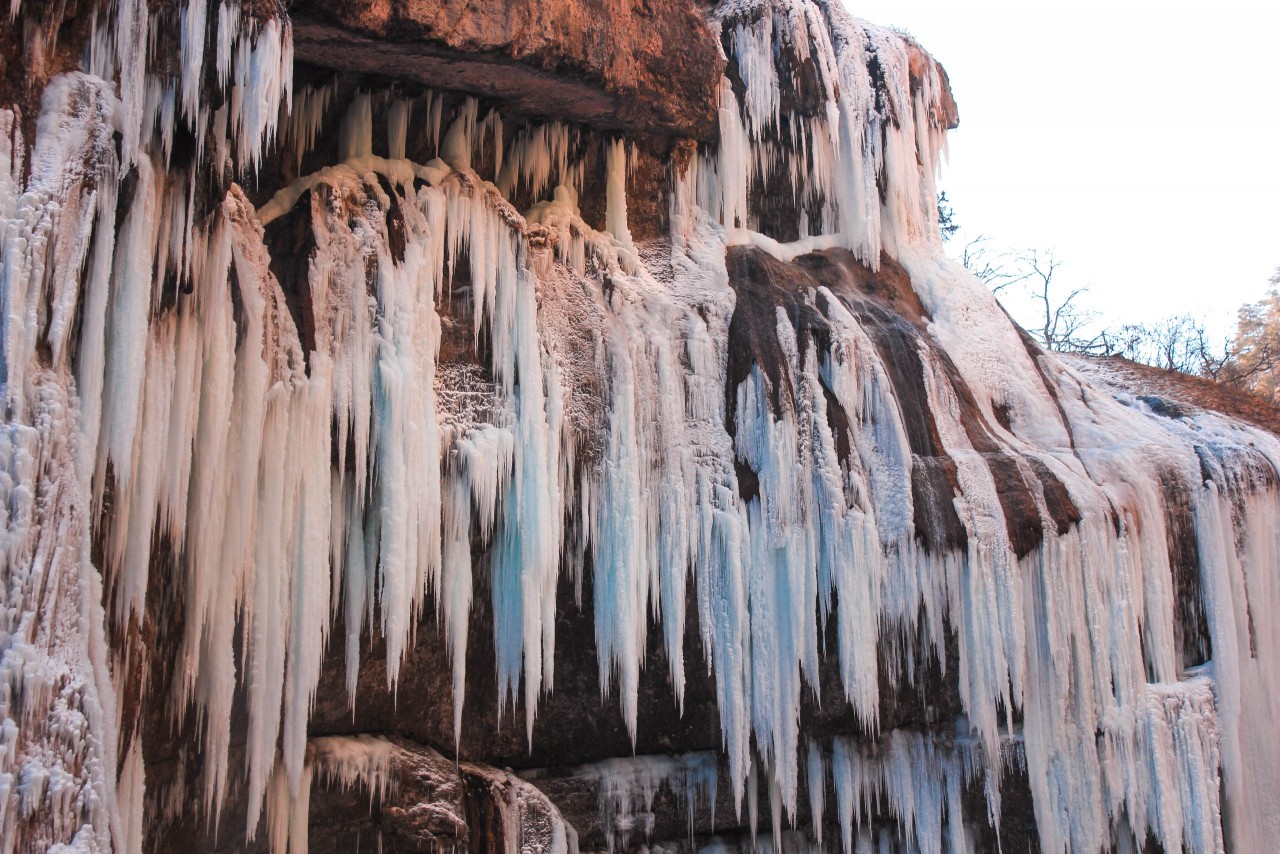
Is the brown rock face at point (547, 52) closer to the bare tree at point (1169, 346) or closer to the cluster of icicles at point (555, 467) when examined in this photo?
the cluster of icicles at point (555, 467)

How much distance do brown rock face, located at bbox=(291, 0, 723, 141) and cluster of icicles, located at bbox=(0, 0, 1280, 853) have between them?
1.48 ft

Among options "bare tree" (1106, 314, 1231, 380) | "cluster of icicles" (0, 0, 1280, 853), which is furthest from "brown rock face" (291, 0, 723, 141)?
"bare tree" (1106, 314, 1231, 380)

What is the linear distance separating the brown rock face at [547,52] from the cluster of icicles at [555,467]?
1.48 feet

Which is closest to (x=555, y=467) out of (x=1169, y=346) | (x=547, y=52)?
(x=547, y=52)

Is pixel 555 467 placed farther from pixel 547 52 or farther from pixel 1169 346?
pixel 1169 346

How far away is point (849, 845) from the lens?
784 centimetres

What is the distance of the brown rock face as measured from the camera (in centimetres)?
566

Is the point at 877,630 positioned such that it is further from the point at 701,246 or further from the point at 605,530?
the point at 701,246

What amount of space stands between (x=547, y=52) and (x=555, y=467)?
2.45 metres

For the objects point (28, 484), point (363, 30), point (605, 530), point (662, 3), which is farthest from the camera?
point (662, 3)

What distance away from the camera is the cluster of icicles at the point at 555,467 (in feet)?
13.0

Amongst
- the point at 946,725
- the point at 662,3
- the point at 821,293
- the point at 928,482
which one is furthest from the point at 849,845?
the point at 662,3

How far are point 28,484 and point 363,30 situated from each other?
3107 mm

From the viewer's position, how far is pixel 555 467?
6.48 metres
